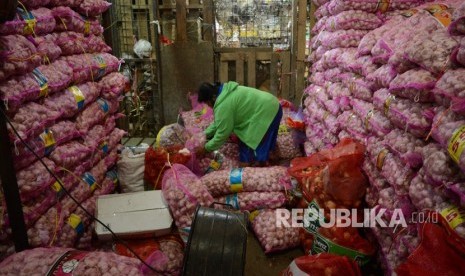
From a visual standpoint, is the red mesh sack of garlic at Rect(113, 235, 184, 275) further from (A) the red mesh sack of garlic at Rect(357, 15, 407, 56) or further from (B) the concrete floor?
(A) the red mesh sack of garlic at Rect(357, 15, 407, 56)

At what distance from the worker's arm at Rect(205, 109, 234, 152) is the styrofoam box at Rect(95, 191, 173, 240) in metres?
1.34

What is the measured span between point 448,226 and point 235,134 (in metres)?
3.57

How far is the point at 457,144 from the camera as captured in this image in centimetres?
170

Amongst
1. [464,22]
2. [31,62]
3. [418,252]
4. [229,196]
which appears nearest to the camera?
[418,252]

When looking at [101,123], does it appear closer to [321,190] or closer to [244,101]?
[244,101]

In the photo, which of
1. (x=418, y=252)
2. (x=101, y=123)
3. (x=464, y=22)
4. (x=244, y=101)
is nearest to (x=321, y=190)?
(x=418, y=252)

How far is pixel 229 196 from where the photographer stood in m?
3.90

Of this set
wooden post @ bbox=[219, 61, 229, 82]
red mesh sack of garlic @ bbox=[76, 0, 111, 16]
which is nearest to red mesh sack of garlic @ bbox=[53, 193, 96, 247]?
red mesh sack of garlic @ bbox=[76, 0, 111, 16]

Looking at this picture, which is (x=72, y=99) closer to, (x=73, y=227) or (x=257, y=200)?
(x=73, y=227)

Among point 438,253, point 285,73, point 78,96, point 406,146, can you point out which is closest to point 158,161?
point 78,96

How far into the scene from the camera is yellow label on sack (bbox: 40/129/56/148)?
2.75m

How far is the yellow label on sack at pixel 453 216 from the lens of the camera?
1.72 metres

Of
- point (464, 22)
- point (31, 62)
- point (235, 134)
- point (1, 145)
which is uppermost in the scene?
point (464, 22)

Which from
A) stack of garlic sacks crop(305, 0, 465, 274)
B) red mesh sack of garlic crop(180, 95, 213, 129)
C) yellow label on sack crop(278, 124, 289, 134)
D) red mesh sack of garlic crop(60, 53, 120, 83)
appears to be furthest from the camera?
yellow label on sack crop(278, 124, 289, 134)
